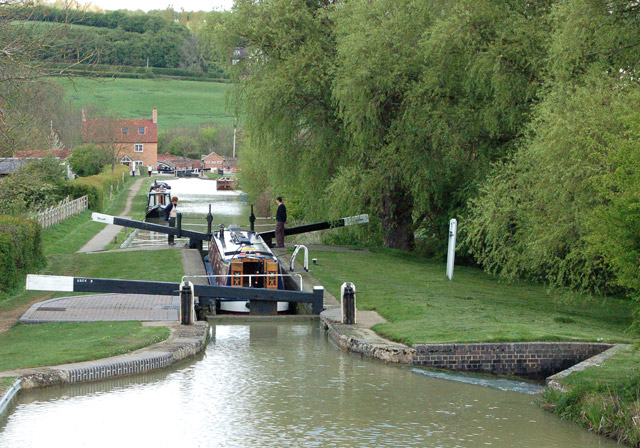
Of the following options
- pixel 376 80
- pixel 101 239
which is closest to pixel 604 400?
pixel 376 80

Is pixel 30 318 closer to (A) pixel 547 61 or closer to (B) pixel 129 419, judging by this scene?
(B) pixel 129 419

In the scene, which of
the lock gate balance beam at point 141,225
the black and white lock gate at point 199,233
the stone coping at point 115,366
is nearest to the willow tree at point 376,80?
the black and white lock gate at point 199,233

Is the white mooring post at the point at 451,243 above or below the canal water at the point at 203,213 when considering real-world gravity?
below

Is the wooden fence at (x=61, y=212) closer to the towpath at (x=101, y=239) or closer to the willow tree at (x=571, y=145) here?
the towpath at (x=101, y=239)

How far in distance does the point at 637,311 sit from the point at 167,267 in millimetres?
16919

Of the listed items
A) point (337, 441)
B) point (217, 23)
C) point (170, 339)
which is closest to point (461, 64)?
point (217, 23)

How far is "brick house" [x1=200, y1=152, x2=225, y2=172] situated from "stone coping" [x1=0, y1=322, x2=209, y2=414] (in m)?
143

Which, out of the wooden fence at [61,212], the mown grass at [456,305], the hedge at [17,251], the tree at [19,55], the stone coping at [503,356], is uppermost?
the tree at [19,55]

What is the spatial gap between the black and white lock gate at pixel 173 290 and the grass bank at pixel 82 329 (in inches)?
33.7

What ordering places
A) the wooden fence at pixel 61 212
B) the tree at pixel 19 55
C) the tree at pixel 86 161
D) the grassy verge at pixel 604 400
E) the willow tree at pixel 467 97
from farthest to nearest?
1. the tree at pixel 86 161
2. the wooden fence at pixel 61 212
3. the willow tree at pixel 467 97
4. the tree at pixel 19 55
5. the grassy verge at pixel 604 400

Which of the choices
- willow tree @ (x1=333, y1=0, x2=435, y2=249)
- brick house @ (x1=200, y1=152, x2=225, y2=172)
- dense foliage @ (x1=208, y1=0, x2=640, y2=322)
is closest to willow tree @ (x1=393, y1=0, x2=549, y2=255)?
dense foliage @ (x1=208, y1=0, x2=640, y2=322)

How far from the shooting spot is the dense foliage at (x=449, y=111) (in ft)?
60.1

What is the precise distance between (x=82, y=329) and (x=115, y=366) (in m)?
3.51

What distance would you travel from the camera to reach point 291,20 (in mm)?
30406
